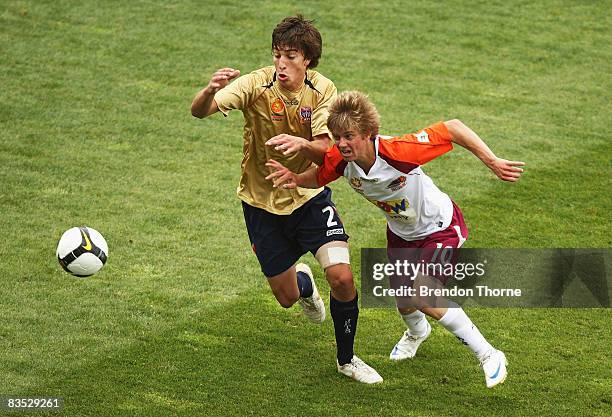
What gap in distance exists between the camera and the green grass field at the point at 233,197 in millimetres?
7180

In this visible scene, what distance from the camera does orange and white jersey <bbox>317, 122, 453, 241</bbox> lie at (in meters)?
6.80

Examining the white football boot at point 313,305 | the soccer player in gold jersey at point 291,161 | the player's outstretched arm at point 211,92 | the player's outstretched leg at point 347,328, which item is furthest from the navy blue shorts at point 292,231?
the player's outstretched arm at point 211,92

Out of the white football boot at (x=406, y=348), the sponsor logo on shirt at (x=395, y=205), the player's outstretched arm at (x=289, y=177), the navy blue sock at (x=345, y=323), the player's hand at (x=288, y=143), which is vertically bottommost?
the white football boot at (x=406, y=348)

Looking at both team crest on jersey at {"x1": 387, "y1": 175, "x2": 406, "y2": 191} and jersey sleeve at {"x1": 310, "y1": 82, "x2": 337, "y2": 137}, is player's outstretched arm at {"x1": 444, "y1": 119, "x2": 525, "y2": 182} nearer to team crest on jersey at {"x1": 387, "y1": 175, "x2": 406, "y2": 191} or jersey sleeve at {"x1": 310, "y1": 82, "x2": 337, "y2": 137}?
team crest on jersey at {"x1": 387, "y1": 175, "x2": 406, "y2": 191}

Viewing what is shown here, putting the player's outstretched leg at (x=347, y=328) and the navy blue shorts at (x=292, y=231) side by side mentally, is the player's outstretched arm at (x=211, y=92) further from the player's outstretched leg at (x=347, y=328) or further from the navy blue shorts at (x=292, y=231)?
the player's outstretched leg at (x=347, y=328)

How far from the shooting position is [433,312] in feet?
22.9

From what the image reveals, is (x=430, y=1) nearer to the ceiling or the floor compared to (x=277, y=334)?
nearer to the ceiling

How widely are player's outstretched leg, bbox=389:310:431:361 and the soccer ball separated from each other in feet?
7.51

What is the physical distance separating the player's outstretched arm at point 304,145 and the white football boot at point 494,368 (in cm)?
174

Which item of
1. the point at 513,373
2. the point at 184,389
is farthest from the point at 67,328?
the point at 513,373

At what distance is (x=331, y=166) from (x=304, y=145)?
28cm

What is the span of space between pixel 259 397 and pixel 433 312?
1.31m

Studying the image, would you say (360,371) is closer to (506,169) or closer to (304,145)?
(304,145)

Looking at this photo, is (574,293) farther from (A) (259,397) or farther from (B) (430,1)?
(B) (430,1)
